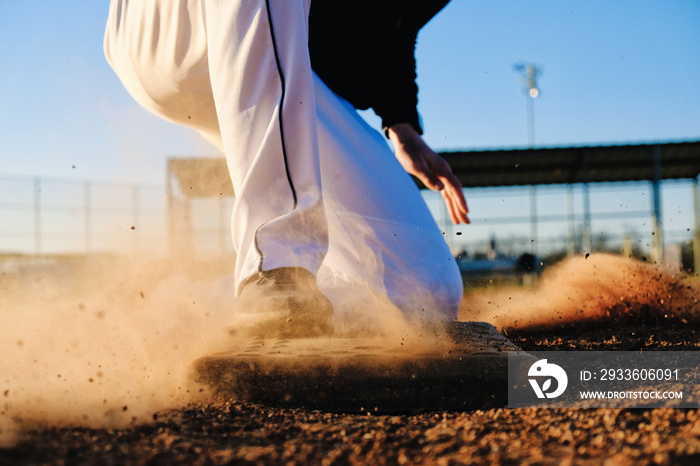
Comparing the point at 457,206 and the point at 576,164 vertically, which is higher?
the point at 576,164

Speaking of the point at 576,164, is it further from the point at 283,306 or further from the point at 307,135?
the point at 283,306

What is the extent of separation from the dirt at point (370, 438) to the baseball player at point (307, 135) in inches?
13.7

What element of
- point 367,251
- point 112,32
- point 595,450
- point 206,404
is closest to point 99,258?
point 112,32

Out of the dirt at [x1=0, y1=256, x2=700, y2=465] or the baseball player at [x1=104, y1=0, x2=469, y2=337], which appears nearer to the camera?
the dirt at [x1=0, y1=256, x2=700, y2=465]

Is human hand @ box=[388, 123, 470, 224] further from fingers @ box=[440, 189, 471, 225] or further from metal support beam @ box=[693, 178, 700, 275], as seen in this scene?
metal support beam @ box=[693, 178, 700, 275]

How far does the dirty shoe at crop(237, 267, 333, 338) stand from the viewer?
1.13 meters

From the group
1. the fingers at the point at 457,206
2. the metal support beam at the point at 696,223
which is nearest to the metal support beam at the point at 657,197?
the metal support beam at the point at 696,223

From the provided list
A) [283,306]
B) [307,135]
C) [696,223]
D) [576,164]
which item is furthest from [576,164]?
[283,306]

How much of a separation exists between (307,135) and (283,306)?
1.32 ft

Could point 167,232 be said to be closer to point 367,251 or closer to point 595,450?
point 367,251

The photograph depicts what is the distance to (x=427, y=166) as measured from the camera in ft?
6.57

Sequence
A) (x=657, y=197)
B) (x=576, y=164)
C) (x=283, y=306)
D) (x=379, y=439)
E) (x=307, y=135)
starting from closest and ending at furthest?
1. (x=379, y=439)
2. (x=283, y=306)
3. (x=307, y=135)
4. (x=657, y=197)
5. (x=576, y=164)

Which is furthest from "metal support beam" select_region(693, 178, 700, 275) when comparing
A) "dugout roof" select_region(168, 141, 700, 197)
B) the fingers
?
the fingers

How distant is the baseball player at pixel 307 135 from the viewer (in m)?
1.22
